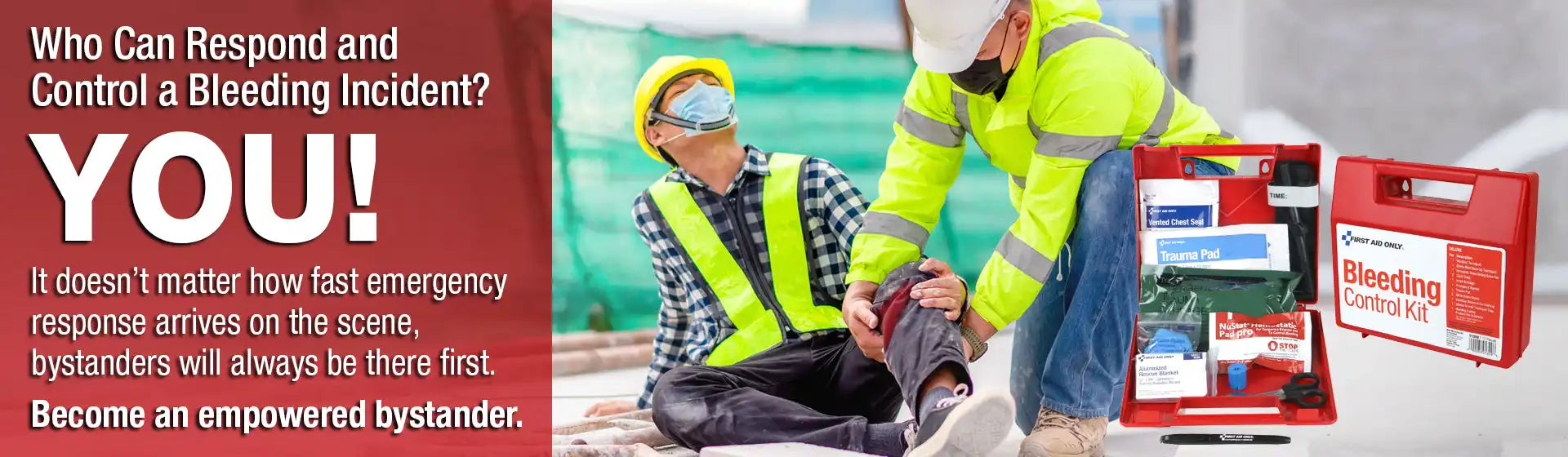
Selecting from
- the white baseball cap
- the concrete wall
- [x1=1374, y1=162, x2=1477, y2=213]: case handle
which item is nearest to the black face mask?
the white baseball cap

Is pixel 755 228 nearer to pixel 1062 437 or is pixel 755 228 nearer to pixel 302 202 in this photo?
pixel 1062 437

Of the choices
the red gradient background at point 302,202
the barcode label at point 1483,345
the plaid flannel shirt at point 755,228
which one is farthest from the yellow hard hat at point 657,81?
the barcode label at point 1483,345

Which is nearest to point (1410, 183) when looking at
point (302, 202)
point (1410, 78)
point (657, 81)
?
point (657, 81)

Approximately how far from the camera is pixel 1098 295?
2215 mm

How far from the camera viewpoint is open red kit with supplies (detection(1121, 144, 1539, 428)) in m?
1.89

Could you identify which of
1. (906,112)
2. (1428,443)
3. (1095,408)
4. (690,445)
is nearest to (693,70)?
(906,112)

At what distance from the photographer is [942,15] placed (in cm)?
216

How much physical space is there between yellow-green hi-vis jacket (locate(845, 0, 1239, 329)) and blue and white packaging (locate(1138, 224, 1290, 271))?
0.15m

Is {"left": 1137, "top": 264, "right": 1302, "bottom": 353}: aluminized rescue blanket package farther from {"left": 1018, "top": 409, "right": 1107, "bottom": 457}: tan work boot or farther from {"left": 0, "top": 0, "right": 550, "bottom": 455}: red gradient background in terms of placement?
{"left": 0, "top": 0, "right": 550, "bottom": 455}: red gradient background

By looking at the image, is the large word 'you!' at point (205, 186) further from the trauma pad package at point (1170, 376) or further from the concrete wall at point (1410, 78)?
the concrete wall at point (1410, 78)

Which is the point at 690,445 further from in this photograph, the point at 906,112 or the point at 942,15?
the point at 942,15

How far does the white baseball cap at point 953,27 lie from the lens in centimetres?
215

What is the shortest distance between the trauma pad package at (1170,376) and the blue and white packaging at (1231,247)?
0.15m

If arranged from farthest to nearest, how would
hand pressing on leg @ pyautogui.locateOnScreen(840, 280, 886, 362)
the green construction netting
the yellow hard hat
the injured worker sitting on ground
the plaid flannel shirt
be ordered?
1. the green construction netting
2. the yellow hard hat
3. the plaid flannel shirt
4. the injured worker sitting on ground
5. hand pressing on leg @ pyautogui.locateOnScreen(840, 280, 886, 362)
